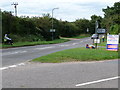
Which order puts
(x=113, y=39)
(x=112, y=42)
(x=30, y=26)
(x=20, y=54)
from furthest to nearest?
1. (x=30, y=26)
2. (x=112, y=42)
3. (x=113, y=39)
4. (x=20, y=54)

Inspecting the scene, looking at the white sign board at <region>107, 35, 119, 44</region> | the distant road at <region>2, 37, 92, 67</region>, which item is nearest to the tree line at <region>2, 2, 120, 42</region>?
the distant road at <region>2, 37, 92, 67</region>

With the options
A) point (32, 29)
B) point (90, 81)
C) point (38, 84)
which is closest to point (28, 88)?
point (38, 84)

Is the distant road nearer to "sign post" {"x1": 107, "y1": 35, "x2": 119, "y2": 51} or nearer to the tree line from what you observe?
"sign post" {"x1": 107, "y1": 35, "x2": 119, "y2": 51}

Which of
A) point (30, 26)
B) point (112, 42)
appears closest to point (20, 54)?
point (112, 42)

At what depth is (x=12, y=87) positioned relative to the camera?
6.41m

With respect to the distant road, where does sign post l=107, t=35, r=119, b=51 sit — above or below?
above

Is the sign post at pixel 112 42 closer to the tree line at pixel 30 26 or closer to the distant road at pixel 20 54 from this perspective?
the distant road at pixel 20 54

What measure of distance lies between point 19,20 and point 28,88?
32121mm

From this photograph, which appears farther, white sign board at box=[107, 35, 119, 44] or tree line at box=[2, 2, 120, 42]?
tree line at box=[2, 2, 120, 42]

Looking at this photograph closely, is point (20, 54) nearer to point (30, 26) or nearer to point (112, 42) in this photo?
point (112, 42)

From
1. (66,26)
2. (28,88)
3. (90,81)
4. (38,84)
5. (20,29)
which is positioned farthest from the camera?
(66,26)

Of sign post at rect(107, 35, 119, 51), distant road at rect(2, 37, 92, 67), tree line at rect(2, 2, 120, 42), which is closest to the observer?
distant road at rect(2, 37, 92, 67)

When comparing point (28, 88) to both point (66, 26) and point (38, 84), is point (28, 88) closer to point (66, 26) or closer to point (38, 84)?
point (38, 84)

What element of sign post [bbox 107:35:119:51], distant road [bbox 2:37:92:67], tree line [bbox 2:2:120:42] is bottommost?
distant road [bbox 2:37:92:67]
